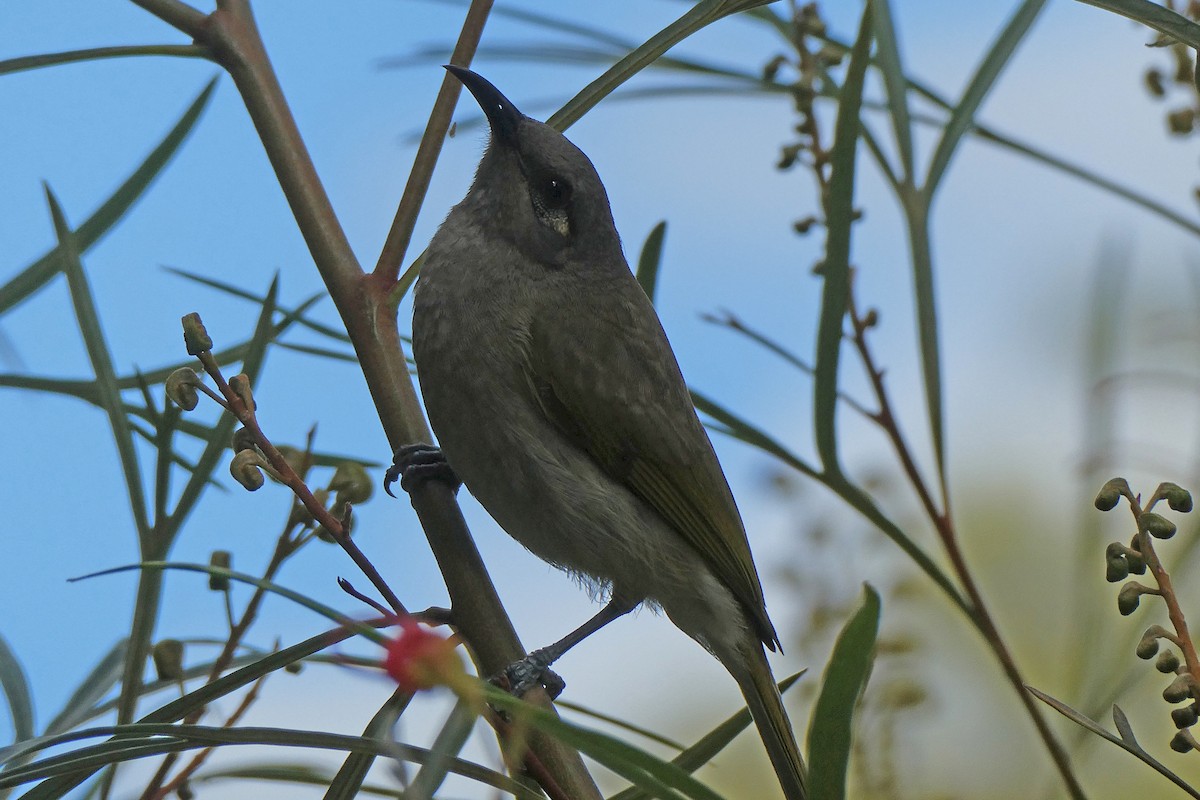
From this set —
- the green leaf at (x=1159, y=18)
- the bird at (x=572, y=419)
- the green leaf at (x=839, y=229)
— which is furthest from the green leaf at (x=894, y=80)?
the bird at (x=572, y=419)

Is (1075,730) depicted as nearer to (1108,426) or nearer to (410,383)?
(1108,426)

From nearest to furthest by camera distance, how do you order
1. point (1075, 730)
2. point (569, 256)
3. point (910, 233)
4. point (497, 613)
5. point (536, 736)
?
point (536, 736) → point (497, 613) → point (1075, 730) → point (910, 233) → point (569, 256)

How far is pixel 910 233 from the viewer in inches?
74.0

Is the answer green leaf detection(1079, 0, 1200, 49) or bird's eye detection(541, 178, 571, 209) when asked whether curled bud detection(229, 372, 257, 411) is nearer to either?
green leaf detection(1079, 0, 1200, 49)

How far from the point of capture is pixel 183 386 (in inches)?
56.8

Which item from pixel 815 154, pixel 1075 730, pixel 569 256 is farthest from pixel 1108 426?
pixel 569 256

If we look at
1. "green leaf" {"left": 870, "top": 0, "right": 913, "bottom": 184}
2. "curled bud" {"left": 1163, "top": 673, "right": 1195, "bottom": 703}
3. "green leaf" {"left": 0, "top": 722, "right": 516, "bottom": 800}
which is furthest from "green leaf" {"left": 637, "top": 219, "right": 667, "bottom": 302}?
"curled bud" {"left": 1163, "top": 673, "right": 1195, "bottom": 703}

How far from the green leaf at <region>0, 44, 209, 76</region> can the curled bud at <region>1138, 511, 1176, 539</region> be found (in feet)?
4.73

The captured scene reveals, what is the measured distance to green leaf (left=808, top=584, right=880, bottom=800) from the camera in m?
1.00

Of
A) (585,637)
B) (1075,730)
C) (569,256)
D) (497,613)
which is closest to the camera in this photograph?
(497,613)

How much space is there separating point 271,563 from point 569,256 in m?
1.40

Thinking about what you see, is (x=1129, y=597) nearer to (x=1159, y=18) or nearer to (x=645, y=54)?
(x=1159, y=18)

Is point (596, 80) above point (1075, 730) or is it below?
above

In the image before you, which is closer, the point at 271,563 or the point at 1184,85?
the point at 271,563
